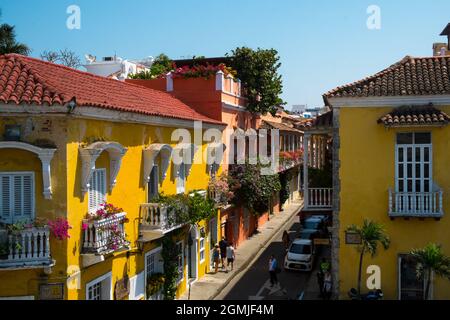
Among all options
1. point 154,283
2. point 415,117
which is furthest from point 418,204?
point 154,283

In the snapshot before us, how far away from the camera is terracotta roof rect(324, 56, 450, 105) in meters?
15.6

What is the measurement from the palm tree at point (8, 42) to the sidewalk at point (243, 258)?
647 inches

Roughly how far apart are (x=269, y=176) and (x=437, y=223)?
1479 centimetres

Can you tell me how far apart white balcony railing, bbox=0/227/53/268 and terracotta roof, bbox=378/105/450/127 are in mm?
9930

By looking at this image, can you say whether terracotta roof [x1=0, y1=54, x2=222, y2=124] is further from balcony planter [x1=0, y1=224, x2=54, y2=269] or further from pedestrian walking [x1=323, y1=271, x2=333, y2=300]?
pedestrian walking [x1=323, y1=271, x2=333, y2=300]

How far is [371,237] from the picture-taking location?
14.8 m

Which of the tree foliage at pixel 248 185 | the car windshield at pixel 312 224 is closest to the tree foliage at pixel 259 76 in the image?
the tree foliage at pixel 248 185

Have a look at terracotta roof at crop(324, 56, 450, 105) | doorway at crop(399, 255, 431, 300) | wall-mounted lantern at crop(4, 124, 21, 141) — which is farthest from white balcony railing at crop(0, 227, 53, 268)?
doorway at crop(399, 255, 431, 300)

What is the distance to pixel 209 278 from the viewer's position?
22.1 m

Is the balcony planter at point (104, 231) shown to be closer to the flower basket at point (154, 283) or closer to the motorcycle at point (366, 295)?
the flower basket at point (154, 283)

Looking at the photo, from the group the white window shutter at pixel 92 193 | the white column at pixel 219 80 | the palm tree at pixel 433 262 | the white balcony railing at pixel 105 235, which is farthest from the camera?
the white column at pixel 219 80

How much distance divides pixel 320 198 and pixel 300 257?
23.6 feet

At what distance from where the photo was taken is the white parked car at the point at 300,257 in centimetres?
2372

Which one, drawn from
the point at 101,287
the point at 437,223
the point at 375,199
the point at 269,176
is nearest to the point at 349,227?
the point at 375,199
